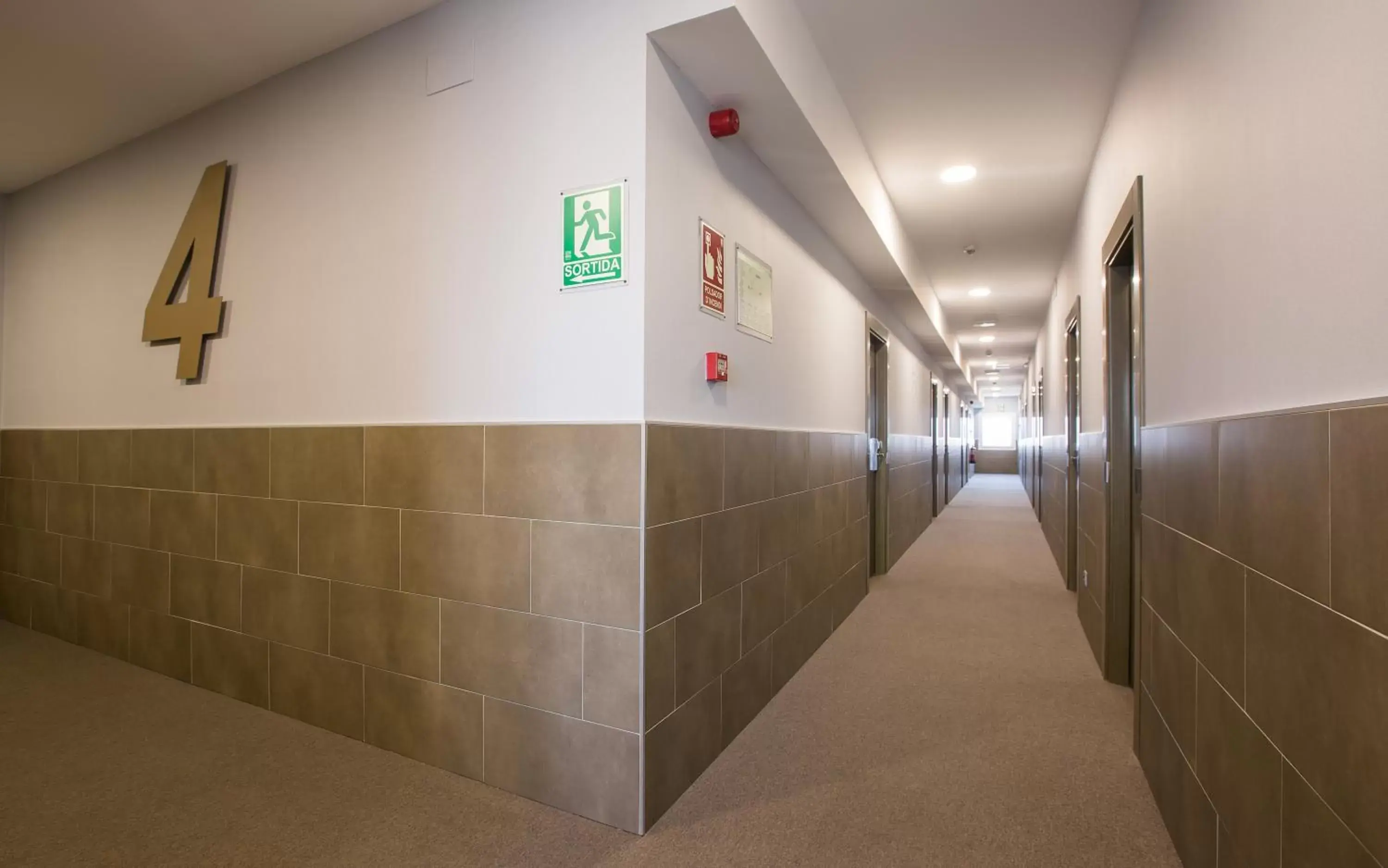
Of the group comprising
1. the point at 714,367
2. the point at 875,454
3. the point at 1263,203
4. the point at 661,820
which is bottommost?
the point at 661,820

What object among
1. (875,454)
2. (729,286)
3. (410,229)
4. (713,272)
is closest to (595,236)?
(713,272)

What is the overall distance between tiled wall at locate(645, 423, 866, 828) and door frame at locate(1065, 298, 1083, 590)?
2287 millimetres

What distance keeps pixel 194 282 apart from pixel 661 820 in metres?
3.09

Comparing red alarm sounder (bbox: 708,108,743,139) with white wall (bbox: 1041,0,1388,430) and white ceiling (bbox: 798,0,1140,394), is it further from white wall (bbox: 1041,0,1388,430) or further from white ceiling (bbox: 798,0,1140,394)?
white wall (bbox: 1041,0,1388,430)

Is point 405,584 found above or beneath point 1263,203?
beneath

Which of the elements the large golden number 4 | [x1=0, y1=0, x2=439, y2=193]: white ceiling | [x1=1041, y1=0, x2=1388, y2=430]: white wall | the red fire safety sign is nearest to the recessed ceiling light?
[x1=1041, y1=0, x2=1388, y2=430]: white wall

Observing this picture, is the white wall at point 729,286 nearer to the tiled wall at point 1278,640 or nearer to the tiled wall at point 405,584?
the tiled wall at point 405,584

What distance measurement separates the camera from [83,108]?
3127mm

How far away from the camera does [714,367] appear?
94.3 inches

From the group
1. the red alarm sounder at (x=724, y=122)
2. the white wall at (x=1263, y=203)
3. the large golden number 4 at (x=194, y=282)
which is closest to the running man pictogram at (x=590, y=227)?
the red alarm sounder at (x=724, y=122)

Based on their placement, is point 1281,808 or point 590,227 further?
point 590,227

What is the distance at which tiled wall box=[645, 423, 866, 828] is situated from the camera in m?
2.07

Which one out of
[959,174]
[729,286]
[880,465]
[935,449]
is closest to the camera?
[729,286]

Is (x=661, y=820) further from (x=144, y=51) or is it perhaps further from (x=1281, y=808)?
(x=144, y=51)
